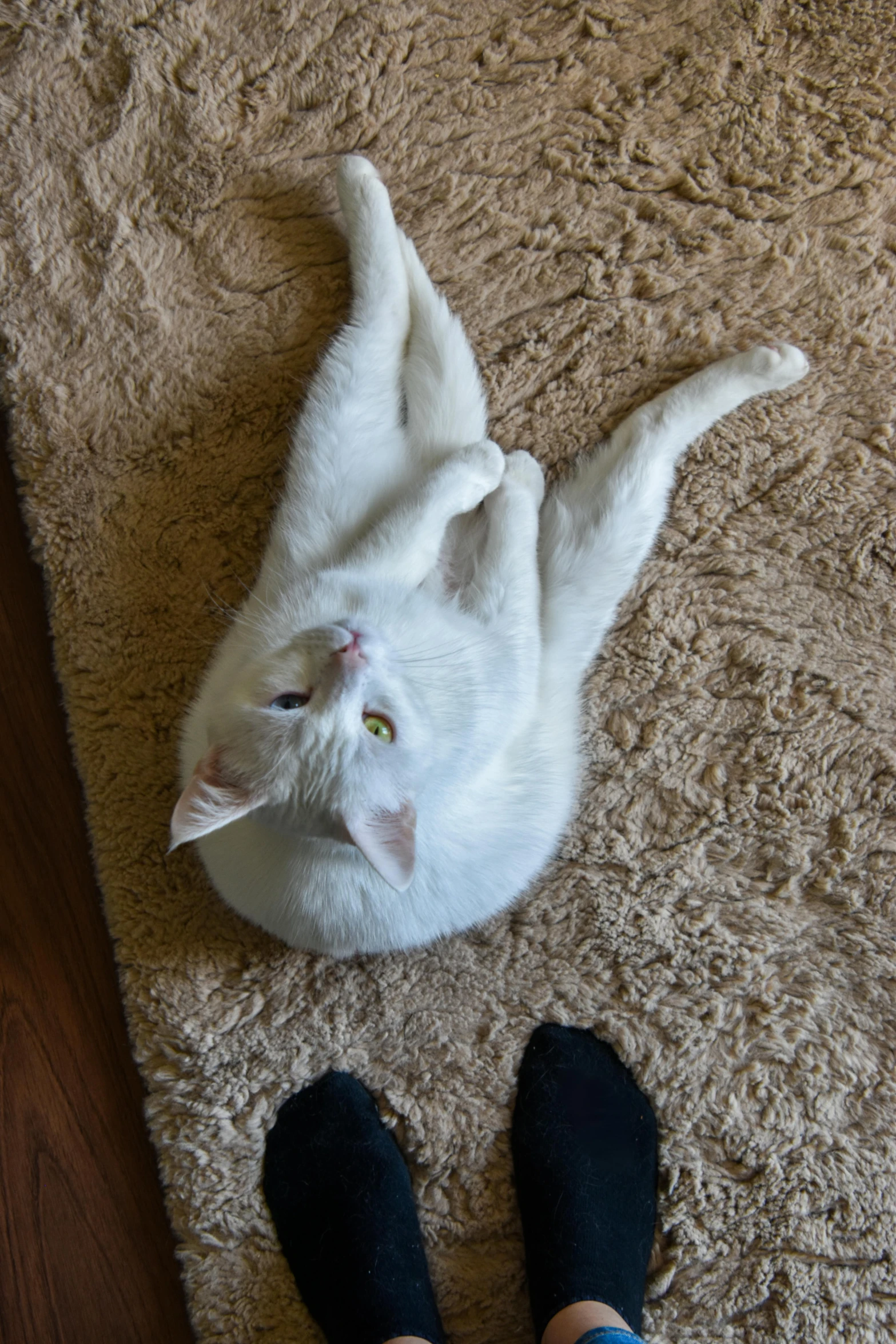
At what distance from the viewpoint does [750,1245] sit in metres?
1.29

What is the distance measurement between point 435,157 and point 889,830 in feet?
4.68

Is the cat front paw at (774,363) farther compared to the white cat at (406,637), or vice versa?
the cat front paw at (774,363)

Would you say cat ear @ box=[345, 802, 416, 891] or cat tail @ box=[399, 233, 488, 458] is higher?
cat tail @ box=[399, 233, 488, 458]

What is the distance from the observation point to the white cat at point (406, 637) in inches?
40.1

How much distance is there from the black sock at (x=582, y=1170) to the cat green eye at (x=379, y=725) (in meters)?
0.67

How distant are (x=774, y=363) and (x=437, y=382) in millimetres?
576

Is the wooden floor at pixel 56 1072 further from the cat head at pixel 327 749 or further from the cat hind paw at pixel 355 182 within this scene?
the cat hind paw at pixel 355 182

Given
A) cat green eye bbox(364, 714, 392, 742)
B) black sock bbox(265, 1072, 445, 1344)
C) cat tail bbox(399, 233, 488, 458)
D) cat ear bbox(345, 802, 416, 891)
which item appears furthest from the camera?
cat tail bbox(399, 233, 488, 458)

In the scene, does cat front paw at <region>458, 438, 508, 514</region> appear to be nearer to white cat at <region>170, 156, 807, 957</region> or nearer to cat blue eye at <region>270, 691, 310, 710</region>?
white cat at <region>170, 156, 807, 957</region>

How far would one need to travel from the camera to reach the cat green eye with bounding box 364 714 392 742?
3.42 feet

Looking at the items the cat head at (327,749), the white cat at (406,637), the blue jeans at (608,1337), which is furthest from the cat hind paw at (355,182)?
the blue jeans at (608,1337)

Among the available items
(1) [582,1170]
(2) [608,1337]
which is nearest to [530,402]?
(1) [582,1170]

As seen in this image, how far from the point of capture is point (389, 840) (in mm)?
981

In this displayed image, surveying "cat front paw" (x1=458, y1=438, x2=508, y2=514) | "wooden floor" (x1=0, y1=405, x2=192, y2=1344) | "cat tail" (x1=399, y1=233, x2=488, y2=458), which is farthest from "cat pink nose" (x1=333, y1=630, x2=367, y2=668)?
"wooden floor" (x1=0, y1=405, x2=192, y2=1344)
